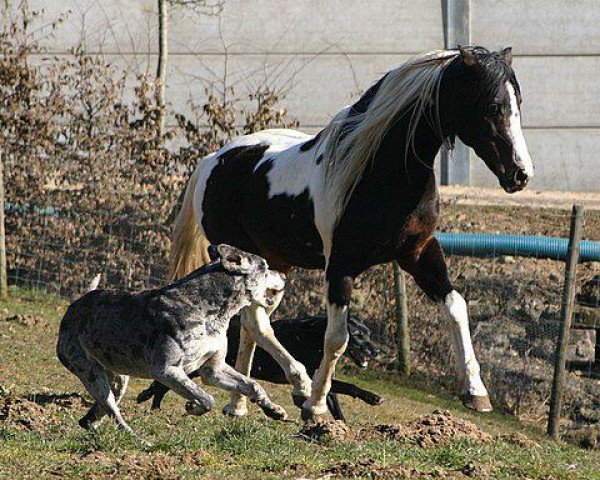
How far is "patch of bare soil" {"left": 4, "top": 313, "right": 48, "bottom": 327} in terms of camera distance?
13234mm

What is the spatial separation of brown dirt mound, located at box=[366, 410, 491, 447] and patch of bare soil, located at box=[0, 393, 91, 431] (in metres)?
1.91

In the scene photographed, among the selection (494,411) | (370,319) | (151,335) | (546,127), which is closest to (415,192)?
(151,335)

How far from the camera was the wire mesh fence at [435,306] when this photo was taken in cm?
1210

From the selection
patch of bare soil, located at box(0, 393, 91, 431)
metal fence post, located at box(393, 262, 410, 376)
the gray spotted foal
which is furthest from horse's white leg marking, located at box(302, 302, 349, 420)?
metal fence post, located at box(393, 262, 410, 376)

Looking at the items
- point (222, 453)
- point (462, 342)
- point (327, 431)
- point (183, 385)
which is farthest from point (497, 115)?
point (222, 453)

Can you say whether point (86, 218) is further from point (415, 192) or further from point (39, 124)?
point (415, 192)

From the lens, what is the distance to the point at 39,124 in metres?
14.9

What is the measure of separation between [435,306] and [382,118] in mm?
4718

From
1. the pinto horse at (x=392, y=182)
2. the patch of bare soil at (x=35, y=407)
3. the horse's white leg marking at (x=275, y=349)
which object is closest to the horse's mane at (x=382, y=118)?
the pinto horse at (x=392, y=182)

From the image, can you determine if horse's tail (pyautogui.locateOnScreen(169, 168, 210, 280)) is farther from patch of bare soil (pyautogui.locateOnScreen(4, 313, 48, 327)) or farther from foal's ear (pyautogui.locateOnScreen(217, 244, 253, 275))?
patch of bare soil (pyautogui.locateOnScreen(4, 313, 48, 327))

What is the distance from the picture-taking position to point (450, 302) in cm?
847

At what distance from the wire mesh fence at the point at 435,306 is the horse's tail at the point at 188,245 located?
2.91 metres

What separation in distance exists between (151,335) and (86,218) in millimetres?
7254

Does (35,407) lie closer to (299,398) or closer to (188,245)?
(299,398)
